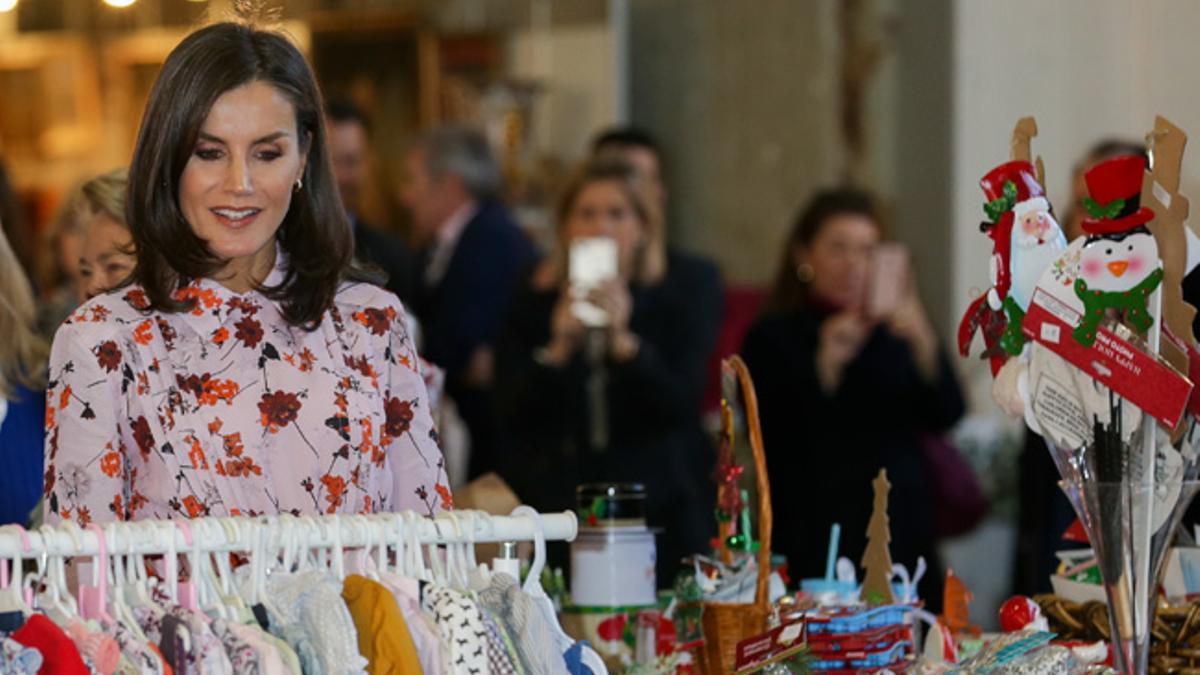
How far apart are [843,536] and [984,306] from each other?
74.8 inches

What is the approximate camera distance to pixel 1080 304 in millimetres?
2531

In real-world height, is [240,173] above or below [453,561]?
above

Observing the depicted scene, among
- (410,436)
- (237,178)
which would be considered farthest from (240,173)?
(410,436)

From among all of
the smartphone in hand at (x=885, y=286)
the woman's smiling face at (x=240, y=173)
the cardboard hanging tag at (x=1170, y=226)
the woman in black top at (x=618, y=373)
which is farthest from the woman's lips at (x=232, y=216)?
the smartphone in hand at (x=885, y=286)

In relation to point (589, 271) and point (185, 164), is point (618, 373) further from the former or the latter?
point (185, 164)

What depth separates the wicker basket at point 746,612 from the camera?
8.54ft

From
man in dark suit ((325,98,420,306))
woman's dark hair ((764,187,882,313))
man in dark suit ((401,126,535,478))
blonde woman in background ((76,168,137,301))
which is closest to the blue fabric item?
blonde woman in background ((76,168,137,301))

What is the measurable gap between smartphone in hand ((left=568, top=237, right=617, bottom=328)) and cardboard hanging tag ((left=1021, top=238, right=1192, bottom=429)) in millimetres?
2284

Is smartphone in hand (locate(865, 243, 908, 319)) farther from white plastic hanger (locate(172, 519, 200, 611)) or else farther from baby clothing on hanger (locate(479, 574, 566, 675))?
white plastic hanger (locate(172, 519, 200, 611))

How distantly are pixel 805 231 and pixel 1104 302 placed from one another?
7.95 ft

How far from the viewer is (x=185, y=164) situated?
246 cm

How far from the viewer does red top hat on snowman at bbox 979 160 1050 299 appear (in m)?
2.64

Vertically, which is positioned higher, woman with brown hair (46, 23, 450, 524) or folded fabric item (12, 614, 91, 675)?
woman with brown hair (46, 23, 450, 524)

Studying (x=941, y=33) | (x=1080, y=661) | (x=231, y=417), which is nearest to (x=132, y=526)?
(x=231, y=417)
